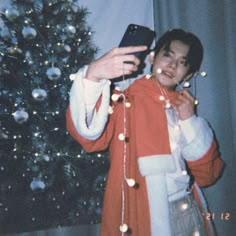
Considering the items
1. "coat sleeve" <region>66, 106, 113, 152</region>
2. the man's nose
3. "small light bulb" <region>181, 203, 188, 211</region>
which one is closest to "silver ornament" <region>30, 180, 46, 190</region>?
"coat sleeve" <region>66, 106, 113, 152</region>

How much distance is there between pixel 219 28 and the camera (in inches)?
62.5

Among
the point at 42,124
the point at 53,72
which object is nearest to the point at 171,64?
the point at 53,72

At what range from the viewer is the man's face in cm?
123

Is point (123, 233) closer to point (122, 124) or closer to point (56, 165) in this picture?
point (122, 124)

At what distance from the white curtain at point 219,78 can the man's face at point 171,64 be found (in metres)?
0.32

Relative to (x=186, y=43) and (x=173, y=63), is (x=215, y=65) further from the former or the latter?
(x=173, y=63)

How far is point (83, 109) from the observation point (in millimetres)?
906

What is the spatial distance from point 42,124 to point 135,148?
0.41 m

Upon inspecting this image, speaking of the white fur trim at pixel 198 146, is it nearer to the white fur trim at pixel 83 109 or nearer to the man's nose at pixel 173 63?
the man's nose at pixel 173 63

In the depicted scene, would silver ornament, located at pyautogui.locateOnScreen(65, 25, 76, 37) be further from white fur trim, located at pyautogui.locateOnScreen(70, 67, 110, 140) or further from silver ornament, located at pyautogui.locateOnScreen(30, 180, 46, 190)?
silver ornament, located at pyautogui.locateOnScreen(30, 180, 46, 190)

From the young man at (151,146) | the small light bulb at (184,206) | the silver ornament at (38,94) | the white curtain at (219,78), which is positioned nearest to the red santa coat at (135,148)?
the young man at (151,146)

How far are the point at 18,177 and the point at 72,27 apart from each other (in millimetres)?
608

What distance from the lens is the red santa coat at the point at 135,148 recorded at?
3.45ft

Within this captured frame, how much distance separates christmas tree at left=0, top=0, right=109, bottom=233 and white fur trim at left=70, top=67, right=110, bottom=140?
32 cm
